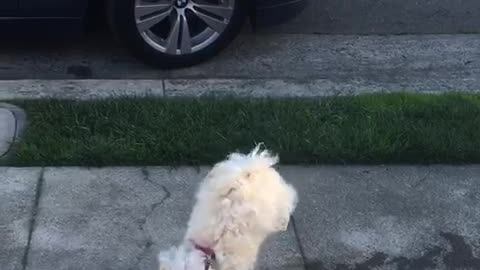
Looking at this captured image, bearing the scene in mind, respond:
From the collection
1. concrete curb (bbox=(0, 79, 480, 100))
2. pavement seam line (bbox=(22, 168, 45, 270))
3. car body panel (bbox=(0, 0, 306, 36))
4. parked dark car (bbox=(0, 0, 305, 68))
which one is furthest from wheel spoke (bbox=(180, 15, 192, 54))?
pavement seam line (bbox=(22, 168, 45, 270))

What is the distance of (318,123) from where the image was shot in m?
5.41

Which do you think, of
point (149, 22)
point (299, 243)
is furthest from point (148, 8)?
point (299, 243)

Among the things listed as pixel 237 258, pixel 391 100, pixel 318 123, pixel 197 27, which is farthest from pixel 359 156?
pixel 237 258

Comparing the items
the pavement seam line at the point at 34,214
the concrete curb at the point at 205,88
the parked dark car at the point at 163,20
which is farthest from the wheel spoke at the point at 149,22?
the pavement seam line at the point at 34,214

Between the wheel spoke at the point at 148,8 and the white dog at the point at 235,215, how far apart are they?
11.4 ft

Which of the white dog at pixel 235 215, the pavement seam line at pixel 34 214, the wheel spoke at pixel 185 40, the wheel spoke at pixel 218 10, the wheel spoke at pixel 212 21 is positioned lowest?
the pavement seam line at pixel 34 214

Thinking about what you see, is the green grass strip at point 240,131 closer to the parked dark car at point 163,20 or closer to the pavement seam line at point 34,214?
the pavement seam line at point 34,214

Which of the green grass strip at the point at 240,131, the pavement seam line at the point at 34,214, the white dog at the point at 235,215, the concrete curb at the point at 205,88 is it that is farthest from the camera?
the concrete curb at the point at 205,88

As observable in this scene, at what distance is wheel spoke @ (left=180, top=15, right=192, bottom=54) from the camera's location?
6.15m

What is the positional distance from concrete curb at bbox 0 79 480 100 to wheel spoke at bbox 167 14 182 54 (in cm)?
23

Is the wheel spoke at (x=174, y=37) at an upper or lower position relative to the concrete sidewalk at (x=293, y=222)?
upper

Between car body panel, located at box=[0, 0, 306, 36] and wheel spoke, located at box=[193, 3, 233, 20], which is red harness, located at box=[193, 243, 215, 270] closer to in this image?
car body panel, located at box=[0, 0, 306, 36]

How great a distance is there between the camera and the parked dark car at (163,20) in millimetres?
5926

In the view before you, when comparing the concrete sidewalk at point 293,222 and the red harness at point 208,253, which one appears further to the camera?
the concrete sidewalk at point 293,222
